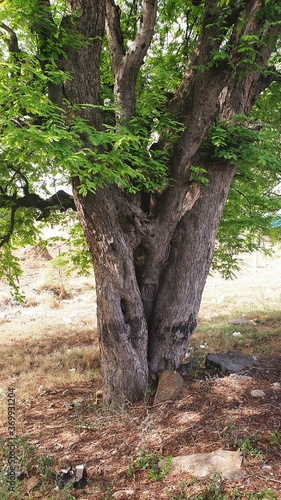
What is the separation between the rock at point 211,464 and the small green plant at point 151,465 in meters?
0.07

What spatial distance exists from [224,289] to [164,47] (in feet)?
28.8

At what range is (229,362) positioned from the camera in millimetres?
5176

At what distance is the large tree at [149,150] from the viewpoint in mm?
3816

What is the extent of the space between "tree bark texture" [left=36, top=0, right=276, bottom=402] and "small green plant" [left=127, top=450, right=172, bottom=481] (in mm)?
1184

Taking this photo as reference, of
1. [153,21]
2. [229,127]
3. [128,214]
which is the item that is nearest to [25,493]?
[128,214]

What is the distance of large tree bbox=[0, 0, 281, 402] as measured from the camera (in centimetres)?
382

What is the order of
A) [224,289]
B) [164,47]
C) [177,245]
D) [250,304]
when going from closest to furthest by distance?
[177,245], [164,47], [250,304], [224,289]

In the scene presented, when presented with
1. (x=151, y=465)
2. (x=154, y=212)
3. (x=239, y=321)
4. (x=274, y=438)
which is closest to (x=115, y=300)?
(x=154, y=212)

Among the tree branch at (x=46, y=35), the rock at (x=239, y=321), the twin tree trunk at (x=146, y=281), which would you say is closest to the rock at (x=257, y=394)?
the twin tree trunk at (x=146, y=281)

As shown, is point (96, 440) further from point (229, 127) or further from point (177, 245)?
point (229, 127)

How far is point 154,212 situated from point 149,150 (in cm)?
80

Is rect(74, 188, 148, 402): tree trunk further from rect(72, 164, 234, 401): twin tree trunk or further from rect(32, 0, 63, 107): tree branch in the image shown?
rect(32, 0, 63, 107): tree branch

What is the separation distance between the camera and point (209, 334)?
816 cm

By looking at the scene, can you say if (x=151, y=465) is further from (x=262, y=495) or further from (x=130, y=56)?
(x=130, y=56)
